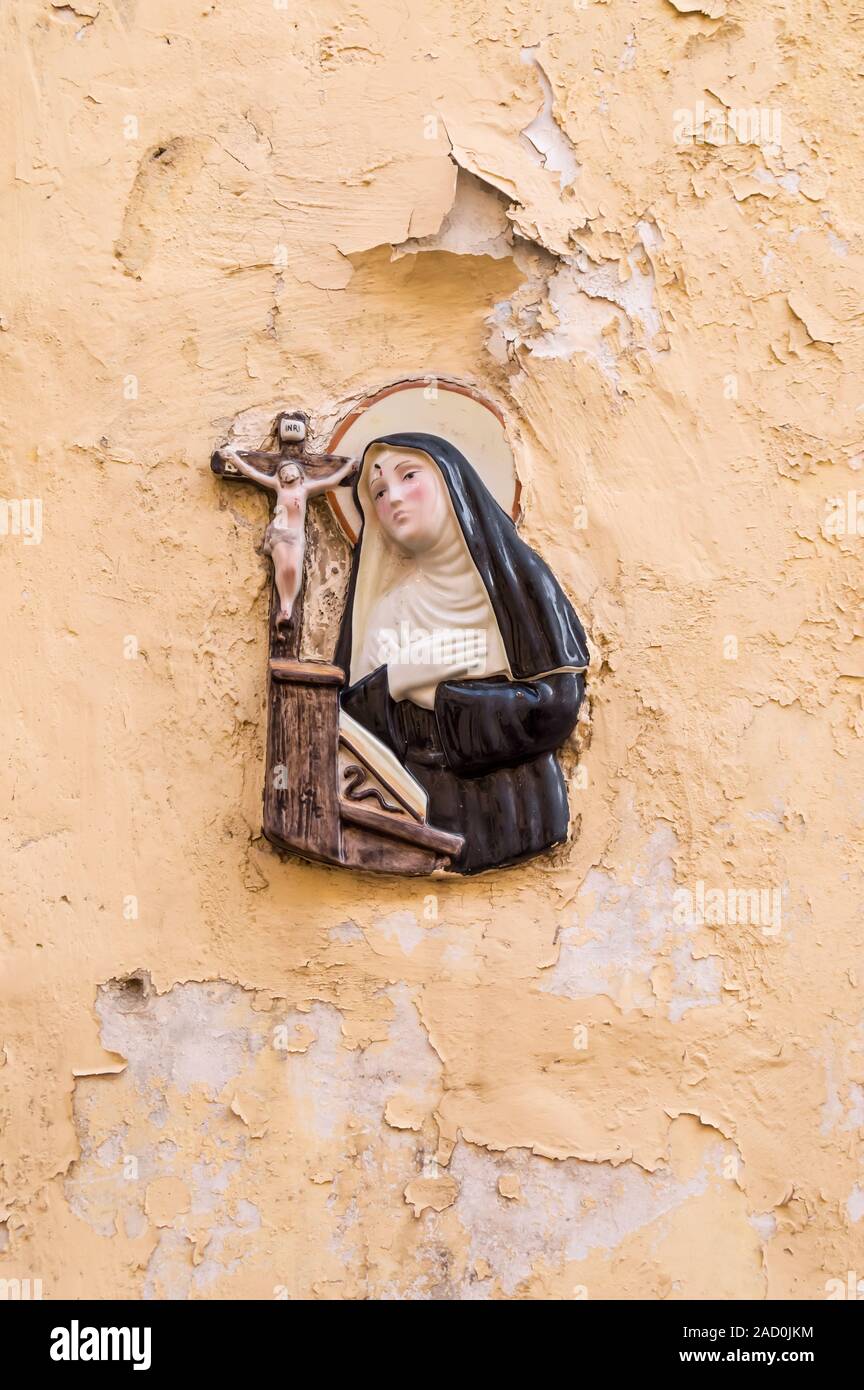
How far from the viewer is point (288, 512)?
3.42 meters

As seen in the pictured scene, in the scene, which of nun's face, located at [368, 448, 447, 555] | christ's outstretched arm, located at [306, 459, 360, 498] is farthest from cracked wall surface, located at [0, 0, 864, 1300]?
nun's face, located at [368, 448, 447, 555]

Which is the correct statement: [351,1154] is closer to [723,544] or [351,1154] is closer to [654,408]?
[723,544]

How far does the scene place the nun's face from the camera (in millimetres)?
3363

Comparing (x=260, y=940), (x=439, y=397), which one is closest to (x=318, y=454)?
(x=439, y=397)

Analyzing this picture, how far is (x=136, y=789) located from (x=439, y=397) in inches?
46.4

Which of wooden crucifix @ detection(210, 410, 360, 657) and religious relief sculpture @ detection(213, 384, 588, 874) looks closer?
religious relief sculpture @ detection(213, 384, 588, 874)

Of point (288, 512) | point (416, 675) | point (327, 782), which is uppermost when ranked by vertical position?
point (288, 512)

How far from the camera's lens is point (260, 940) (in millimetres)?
3332

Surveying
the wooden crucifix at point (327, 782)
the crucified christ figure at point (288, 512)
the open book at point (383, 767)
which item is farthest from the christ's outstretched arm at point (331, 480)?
the open book at point (383, 767)

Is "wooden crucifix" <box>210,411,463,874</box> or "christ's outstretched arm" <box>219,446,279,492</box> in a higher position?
"christ's outstretched arm" <box>219,446,279,492</box>

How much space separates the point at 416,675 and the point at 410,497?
41cm

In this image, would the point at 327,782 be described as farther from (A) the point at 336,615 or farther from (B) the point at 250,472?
(B) the point at 250,472

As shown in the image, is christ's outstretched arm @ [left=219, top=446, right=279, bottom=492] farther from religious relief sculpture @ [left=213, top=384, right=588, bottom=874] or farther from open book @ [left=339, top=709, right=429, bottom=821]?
open book @ [left=339, top=709, right=429, bottom=821]

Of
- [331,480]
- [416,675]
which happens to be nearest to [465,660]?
[416,675]
